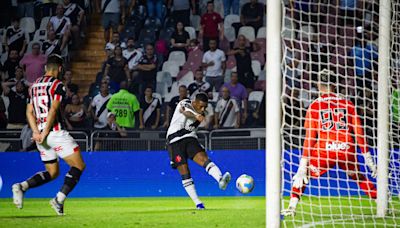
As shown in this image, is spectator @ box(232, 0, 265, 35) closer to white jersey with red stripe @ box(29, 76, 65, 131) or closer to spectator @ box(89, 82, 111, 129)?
spectator @ box(89, 82, 111, 129)

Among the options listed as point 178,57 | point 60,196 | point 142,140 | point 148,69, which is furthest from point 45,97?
point 178,57

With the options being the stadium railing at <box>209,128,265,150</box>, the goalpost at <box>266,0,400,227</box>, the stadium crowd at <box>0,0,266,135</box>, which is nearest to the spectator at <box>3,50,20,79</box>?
the stadium crowd at <box>0,0,266,135</box>

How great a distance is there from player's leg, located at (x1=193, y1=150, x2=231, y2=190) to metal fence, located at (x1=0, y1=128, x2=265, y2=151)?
7.02 feet

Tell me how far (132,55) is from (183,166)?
5.67 m

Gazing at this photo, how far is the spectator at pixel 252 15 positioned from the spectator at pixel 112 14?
93.4 inches

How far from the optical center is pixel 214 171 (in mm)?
11164

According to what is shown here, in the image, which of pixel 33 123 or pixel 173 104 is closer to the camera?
pixel 33 123

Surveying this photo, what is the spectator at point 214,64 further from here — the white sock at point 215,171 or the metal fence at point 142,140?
the white sock at point 215,171

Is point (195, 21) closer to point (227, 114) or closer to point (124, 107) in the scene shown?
point (227, 114)

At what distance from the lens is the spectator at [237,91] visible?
50.6ft

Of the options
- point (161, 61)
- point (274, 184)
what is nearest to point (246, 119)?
point (161, 61)

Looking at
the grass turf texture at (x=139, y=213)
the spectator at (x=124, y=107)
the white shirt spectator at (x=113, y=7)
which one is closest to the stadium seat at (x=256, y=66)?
the spectator at (x=124, y=107)

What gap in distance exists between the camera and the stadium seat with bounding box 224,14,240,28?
56.2 ft

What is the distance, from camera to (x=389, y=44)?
30.9ft
